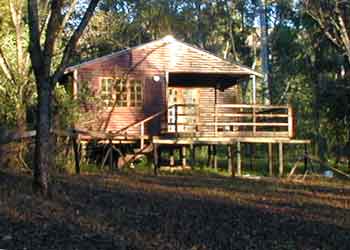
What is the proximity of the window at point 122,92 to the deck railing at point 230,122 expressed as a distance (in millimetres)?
1525

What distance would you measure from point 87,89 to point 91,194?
41.5ft

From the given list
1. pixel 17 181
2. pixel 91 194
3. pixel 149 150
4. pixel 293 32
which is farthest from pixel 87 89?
pixel 293 32

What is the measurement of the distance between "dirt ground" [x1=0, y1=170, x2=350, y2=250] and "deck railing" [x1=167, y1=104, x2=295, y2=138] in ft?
24.2

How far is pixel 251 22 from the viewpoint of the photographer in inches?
2071

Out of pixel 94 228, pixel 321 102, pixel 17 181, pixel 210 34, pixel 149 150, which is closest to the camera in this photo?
pixel 94 228

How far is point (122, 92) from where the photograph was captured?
1107 inches

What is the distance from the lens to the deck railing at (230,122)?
1008 inches

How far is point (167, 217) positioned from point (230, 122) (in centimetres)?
1646

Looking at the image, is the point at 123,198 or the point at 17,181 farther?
the point at 17,181

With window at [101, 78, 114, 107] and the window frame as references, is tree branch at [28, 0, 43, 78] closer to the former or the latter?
window at [101, 78, 114, 107]

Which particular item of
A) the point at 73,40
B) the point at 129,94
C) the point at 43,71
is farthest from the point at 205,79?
the point at 43,71

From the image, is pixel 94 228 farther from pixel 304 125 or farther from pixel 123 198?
pixel 304 125

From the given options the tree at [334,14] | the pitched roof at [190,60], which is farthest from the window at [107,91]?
the tree at [334,14]

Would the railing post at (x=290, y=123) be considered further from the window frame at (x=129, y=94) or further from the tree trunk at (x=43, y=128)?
the tree trunk at (x=43, y=128)
